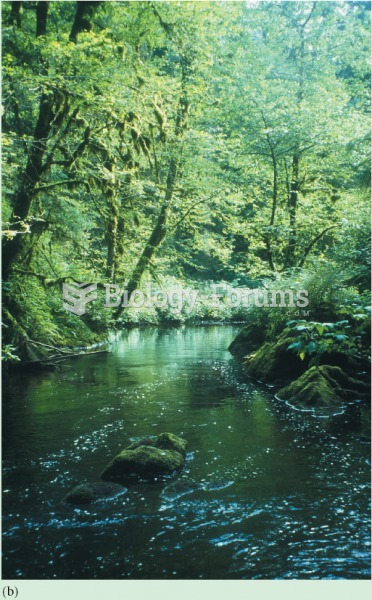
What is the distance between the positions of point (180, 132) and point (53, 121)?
6.50 m

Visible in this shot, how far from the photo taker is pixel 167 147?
17.4 metres

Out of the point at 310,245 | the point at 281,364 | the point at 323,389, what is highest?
the point at 310,245

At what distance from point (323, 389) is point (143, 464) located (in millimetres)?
4981

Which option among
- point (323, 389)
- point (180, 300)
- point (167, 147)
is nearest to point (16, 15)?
point (167, 147)

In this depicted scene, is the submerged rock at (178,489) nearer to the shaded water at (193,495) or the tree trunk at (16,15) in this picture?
the shaded water at (193,495)

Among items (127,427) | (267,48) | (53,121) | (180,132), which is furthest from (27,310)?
(267,48)

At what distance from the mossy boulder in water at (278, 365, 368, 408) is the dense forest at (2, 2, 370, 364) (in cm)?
82

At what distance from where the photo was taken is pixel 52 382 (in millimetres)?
11797

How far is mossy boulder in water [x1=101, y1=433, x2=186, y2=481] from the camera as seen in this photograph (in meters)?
5.86

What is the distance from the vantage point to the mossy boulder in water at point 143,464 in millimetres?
5855

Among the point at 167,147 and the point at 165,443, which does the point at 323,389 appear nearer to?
the point at 165,443

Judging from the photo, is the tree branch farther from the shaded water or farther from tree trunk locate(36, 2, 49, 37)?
tree trunk locate(36, 2, 49, 37)

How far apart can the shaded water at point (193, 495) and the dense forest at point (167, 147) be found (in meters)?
2.14

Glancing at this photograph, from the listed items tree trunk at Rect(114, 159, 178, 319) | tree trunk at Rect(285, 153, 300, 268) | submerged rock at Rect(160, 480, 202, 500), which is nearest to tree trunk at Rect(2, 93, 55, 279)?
tree trunk at Rect(114, 159, 178, 319)
